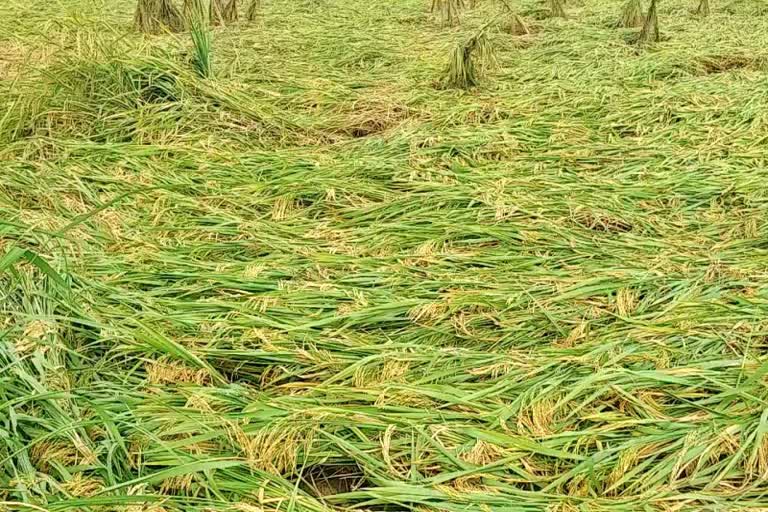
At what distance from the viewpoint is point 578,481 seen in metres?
1.62

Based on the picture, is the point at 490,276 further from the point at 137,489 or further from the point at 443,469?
the point at 137,489

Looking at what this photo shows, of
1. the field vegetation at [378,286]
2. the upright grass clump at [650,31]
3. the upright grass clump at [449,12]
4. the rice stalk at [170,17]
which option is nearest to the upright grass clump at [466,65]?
the field vegetation at [378,286]

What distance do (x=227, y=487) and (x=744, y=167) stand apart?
2.66 m

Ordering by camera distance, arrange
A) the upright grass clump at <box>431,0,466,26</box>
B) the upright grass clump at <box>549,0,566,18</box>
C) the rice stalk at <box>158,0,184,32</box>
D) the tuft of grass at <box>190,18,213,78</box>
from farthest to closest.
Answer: the upright grass clump at <box>549,0,566,18</box>
the upright grass clump at <box>431,0,466,26</box>
the rice stalk at <box>158,0,184,32</box>
the tuft of grass at <box>190,18,213,78</box>

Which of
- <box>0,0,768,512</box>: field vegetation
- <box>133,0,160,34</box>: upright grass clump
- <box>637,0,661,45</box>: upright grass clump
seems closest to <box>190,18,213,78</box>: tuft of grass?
<box>0,0,768,512</box>: field vegetation

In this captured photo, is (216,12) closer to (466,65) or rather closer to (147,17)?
(147,17)

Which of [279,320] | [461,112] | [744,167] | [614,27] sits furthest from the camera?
[614,27]

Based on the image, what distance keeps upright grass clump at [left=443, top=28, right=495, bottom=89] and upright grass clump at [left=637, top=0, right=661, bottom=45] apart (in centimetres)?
149

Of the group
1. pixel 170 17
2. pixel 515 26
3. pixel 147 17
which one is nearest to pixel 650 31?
pixel 515 26

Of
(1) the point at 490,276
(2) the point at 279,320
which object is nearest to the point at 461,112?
(1) the point at 490,276

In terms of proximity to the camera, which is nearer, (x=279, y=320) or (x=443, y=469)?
(x=443, y=469)

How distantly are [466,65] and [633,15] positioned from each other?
2.36 m

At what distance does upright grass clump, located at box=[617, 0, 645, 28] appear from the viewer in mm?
6156

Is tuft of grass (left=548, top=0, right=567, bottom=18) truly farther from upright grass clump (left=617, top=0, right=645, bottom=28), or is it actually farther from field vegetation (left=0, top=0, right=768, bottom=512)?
field vegetation (left=0, top=0, right=768, bottom=512)
